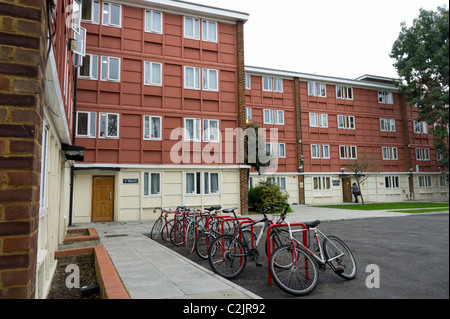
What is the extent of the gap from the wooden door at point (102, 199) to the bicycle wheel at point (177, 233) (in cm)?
781

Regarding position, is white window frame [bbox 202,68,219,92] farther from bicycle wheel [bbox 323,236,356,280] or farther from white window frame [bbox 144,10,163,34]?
bicycle wheel [bbox 323,236,356,280]

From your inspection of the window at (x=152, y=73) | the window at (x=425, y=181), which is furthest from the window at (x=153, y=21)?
the window at (x=425, y=181)

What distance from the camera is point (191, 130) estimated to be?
18.1 metres

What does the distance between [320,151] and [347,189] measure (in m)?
4.59

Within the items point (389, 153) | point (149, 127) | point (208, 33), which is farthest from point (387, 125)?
point (149, 127)

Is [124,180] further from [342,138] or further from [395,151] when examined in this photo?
[395,151]

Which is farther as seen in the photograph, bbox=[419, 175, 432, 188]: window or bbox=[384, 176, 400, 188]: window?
bbox=[419, 175, 432, 188]: window

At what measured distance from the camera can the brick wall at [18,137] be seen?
2.26m

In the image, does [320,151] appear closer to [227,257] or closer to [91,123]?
[91,123]

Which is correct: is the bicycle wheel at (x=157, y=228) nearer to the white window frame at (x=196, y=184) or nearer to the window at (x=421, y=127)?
the white window frame at (x=196, y=184)

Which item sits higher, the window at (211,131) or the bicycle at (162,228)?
the window at (211,131)

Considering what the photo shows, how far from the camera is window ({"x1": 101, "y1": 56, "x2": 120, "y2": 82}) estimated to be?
656 inches

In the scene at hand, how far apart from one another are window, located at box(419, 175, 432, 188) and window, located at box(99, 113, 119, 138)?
1242 inches

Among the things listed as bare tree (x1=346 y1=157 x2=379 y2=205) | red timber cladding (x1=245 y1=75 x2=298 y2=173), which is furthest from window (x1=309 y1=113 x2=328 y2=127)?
bare tree (x1=346 y1=157 x2=379 y2=205)
